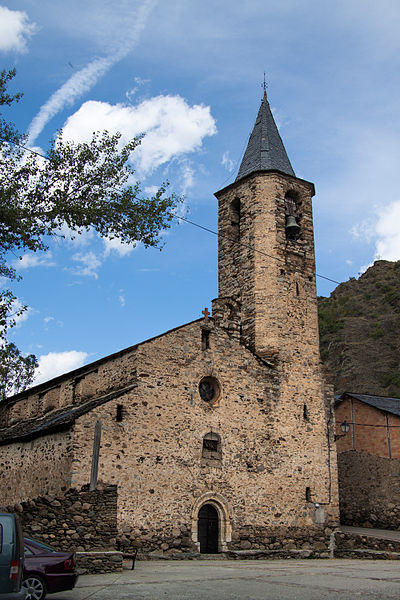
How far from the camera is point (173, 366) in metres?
19.1

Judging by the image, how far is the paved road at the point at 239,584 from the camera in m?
9.36

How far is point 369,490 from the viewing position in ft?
86.1

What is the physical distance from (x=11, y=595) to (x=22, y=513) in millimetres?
7763

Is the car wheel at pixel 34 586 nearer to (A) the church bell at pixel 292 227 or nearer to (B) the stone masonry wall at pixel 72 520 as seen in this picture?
(B) the stone masonry wall at pixel 72 520

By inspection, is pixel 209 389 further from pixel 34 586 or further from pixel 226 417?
pixel 34 586

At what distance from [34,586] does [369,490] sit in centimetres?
2035

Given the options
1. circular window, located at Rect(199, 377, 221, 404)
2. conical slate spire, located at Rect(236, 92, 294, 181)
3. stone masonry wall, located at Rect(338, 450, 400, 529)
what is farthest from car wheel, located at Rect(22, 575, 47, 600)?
stone masonry wall, located at Rect(338, 450, 400, 529)

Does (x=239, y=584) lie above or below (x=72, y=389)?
below

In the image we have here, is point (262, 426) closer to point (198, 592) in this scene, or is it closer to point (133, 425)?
point (133, 425)

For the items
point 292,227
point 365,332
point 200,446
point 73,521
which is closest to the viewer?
point 73,521

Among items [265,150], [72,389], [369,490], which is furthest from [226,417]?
[265,150]

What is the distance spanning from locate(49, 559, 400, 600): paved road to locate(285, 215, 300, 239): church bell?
13065 millimetres

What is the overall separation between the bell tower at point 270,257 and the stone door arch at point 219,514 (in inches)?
218

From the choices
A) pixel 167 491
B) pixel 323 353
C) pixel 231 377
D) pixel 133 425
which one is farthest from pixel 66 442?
pixel 323 353
